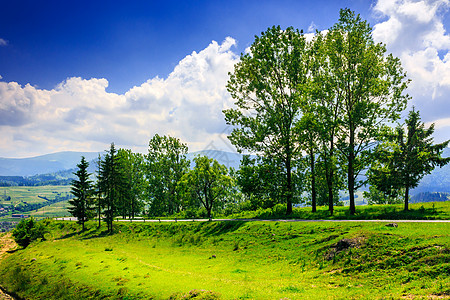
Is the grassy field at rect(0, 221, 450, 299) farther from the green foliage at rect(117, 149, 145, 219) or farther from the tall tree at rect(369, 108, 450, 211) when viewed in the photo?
the green foliage at rect(117, 149, 145, 219)

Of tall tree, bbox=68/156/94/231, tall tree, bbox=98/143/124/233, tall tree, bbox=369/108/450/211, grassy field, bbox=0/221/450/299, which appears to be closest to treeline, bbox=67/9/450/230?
tall tree, bbox=369/108/450/211

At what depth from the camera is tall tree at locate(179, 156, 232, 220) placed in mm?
47406

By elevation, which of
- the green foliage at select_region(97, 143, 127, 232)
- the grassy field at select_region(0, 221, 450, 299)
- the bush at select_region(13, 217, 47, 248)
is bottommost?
the bush at select_region(13, 217, 47, 248)

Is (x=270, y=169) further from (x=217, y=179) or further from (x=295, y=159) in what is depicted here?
(x=217, y=179)

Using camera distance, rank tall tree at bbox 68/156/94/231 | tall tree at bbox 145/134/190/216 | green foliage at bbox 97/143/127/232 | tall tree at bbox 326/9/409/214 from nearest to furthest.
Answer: tall tree at bbox 326/9/409/214
green foliage at bbox 97/143/127/232
tall tree at bbox 68/156/94/231
tall tree at bbox 145/134/190/216

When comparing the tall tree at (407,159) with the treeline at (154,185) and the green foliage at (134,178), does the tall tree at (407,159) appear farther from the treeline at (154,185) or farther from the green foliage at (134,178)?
the green foliage at (134,178)

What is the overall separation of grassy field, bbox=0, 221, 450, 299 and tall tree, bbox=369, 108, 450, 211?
40.9ft

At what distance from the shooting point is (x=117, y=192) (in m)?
56.9

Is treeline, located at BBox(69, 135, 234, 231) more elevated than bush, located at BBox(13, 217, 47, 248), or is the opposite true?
treeline, located at BBox(69, 135, 234, 231)

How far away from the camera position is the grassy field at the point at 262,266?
13570 millimetres

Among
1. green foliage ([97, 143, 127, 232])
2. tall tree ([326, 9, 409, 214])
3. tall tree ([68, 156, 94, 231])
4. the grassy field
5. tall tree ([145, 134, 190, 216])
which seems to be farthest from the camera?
tall tree ([145, 134, 190, 216])

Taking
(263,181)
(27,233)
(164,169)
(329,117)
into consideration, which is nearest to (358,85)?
(329,117)

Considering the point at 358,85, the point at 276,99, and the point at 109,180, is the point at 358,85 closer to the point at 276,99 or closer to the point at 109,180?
the point at 276,99

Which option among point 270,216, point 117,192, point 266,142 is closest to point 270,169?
point 266,142
